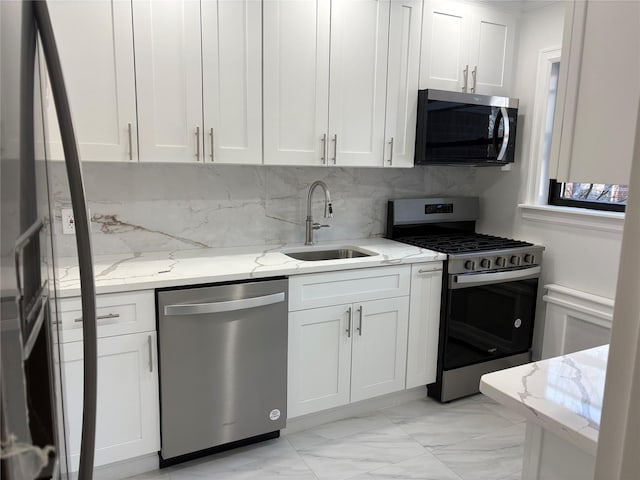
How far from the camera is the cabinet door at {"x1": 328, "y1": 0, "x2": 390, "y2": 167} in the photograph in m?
2.62

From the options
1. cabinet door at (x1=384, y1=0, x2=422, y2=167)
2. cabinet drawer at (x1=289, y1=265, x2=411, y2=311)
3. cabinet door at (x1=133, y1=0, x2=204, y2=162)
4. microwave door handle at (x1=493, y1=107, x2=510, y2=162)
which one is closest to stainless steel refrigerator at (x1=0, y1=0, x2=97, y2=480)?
cabinet door at (x1=133, y1=0, x2=204, y2=162)

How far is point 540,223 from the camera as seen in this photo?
10.7 feet

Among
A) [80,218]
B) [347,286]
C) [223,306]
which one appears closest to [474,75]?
[347,286]

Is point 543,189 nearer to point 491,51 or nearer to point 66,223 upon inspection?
point 491,51

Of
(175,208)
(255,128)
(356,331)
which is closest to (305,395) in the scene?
(356,331)

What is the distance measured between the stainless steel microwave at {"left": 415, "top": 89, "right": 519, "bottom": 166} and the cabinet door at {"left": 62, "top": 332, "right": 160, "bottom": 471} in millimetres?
1896

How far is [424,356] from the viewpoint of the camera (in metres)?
2.90

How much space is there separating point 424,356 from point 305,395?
30.9 inches

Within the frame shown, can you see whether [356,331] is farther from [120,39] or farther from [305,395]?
[120,39]

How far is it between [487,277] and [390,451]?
1141mm

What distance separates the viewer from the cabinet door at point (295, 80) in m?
2.44

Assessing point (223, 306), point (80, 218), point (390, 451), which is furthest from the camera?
point (390, 451)

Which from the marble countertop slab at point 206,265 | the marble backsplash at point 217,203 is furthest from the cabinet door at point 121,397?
the marble backsplash at point 217,203

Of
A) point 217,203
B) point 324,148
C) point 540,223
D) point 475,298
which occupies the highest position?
point 324,148
